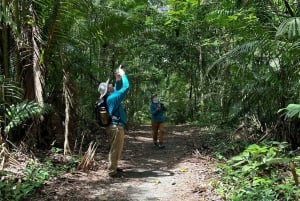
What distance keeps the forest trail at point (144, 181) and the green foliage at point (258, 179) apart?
0.95ft

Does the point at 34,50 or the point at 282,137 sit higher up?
the point at 34,50

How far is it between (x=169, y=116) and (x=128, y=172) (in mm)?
14874

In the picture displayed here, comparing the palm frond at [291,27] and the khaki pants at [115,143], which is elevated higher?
the palm frond at [291,27]

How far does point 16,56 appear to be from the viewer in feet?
26.0

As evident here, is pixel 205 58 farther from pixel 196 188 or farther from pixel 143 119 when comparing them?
pixel 196 188

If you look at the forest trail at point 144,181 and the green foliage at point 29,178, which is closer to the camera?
the green foliage at point 29,178

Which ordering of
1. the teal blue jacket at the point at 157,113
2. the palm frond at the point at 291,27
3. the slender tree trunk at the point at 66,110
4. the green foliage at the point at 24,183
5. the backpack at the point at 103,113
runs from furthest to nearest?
the teal blue jacket at the point at 157,113 < the slender tree trunk at the point at 66,110 < the backpack at the point at 103,113 < the palm frond at the point at 291,27 < the green foliage at the point at 24,183

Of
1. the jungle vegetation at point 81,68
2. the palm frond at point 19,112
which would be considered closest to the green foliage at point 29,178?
the jungle vegetation at point 81,68

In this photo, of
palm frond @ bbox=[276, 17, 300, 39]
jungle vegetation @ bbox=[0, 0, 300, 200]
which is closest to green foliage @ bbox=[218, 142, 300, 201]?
jungle vegetation @ bbox=[0, 0, 300, 200]

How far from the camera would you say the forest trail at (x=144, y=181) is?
5.67 metres

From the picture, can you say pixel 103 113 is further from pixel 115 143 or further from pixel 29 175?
pixel 29 175

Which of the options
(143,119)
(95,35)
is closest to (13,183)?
(95,35)

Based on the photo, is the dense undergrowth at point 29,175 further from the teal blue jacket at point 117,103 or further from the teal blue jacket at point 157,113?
the teal blue jacket at point 157,113

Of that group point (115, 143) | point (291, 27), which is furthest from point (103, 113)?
point (291, 27)
